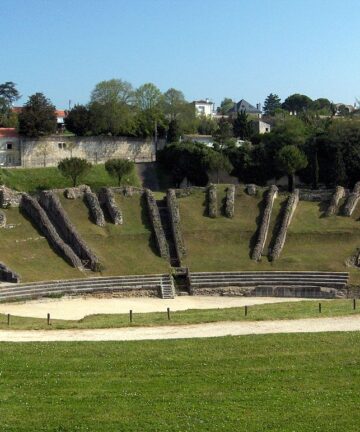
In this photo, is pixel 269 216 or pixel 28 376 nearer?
pixel 28 376

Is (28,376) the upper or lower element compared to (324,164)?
lower

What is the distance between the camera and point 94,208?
174 feet

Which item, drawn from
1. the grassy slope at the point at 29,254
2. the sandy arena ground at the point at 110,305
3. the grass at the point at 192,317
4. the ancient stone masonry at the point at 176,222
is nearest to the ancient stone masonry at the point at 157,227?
the ancient stone masonry at the point at 176,222

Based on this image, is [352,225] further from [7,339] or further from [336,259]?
[7,339]

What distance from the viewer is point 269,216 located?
54.0 metres

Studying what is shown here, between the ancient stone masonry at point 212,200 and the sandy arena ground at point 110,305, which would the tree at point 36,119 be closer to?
the ancient stone masonry at point 212,200

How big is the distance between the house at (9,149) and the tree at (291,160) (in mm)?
30371

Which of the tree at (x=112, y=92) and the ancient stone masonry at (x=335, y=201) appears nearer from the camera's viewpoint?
the ancient stone masonry at (x=335, y=201)

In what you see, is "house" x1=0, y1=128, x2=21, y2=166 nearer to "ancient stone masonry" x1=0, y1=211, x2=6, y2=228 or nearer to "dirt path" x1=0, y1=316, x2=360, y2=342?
"ancient stone masonry" x1=0, y1=211, x2=6, y2=228

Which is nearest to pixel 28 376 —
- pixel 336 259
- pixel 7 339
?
pixel 7 339

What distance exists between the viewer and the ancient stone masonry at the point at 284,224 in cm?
4966

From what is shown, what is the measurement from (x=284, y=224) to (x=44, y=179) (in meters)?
32.5

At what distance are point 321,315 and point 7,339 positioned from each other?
14.5 meters

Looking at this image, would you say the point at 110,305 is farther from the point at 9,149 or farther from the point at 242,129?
the point at 242,129
